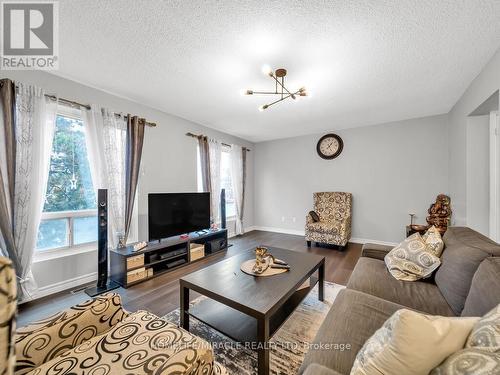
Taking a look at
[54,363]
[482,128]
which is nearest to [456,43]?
[482,128]

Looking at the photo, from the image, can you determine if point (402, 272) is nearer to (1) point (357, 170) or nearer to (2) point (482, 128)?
(2) point (482, 128)

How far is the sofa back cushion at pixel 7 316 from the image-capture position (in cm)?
48

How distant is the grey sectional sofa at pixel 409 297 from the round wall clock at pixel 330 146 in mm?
2970

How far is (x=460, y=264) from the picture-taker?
135cm

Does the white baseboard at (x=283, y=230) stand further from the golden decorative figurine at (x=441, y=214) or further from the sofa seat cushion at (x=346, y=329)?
the sofa seat cushion at (x=346, y=329)

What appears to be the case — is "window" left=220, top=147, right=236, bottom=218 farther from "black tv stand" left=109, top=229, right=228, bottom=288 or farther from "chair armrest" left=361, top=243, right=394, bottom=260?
"chair armrest" left=361, top=243, right=394, bottom=260

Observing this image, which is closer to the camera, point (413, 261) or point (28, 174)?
point (413, 261)

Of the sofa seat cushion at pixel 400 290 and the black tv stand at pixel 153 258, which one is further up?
the sofa seat cushion at pixel 400 290

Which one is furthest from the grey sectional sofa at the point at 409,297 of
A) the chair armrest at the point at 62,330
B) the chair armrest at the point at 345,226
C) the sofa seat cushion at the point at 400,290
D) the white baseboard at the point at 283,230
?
the white baseboard at the point at 283,230

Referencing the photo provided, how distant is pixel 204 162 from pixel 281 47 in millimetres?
2632

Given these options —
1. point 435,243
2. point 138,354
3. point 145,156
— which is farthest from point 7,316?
point 145,156

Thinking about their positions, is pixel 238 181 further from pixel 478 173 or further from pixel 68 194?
pixel 478 173

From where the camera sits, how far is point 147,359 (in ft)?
2.86


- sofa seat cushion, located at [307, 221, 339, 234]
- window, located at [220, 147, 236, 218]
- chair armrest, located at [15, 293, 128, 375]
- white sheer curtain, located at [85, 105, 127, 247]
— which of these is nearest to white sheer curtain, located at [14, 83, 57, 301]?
white sheer curtain, located at [85, 105, 127, 247]
